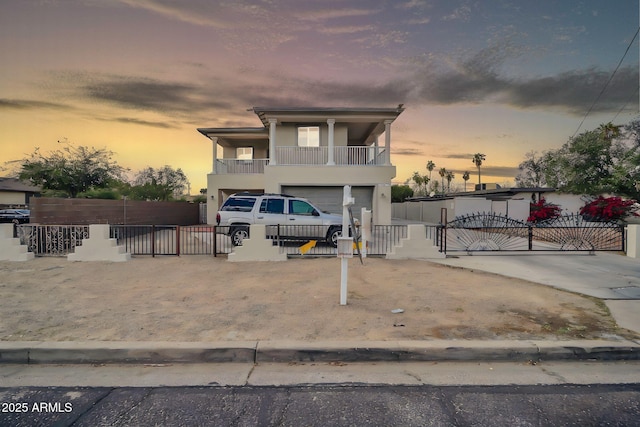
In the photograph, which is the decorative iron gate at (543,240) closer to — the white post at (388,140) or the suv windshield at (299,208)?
the suv windshield at (299,208)

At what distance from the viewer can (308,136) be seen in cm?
2038

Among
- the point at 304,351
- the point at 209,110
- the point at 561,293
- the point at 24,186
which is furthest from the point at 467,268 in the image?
the point at 24,186

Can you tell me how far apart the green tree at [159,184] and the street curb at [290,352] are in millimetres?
33509

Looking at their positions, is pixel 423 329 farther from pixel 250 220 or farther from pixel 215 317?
pixel 250 220

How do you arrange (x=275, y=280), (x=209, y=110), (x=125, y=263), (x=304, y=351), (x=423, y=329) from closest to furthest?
(x=304, y=351) < (x=423, y=329) < (x=275, y=280) < (x=125, y=263) < (x=209, y=110)

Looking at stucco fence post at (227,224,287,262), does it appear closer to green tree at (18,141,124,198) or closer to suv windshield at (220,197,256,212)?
suv windshield at (220,197,256,212)

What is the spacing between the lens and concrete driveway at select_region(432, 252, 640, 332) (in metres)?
5.93

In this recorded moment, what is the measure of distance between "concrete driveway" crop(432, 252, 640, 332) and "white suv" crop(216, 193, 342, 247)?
4.02m

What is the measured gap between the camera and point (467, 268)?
8953mm

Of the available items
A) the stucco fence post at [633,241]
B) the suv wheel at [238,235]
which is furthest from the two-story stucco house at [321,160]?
the stucco fence post at [633,241]

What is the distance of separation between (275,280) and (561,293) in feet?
19.6

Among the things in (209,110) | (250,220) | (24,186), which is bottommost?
(250,220)

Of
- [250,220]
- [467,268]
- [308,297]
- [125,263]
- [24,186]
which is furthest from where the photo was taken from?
[24,186]

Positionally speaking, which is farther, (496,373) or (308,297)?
(308,297)
